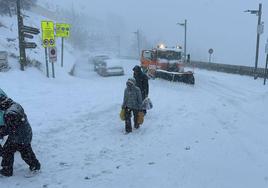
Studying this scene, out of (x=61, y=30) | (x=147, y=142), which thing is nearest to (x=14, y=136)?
(x=147, y=142)

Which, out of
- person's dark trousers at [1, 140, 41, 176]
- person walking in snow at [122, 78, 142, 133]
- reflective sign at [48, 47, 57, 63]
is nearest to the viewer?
person's dark trousers at [1, 140, 41, 176]

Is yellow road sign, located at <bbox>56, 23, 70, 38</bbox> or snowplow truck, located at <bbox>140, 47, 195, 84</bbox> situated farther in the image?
yellow road sign, located at <bbox>56, 23, 70, 38</bbox>

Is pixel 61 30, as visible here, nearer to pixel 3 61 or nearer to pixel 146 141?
pixel 3 61

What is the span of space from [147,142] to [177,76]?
1482 cm

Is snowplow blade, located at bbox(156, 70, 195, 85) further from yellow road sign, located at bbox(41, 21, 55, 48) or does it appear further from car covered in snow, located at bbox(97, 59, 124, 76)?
yellow road sign, located at bbox(41, 21, 55, 48)

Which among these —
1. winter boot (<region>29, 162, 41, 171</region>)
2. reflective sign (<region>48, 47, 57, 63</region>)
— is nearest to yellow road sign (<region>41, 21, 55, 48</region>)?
reflective sign (<region>48, 47, 57, 63</region>)

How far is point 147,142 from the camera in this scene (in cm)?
997

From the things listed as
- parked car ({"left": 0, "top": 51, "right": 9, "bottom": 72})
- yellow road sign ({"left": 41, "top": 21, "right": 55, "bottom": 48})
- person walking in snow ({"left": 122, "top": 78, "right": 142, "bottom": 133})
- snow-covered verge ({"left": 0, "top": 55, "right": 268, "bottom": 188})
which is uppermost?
yellow road sign ({"left": 41, "top": 21, "right": 55, "bottom": 48})

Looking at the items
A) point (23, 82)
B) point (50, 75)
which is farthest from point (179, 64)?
point (23, 82)

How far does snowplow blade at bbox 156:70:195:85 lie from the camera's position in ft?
77.8

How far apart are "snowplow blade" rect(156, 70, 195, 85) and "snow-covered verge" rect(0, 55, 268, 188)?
5854 millimetres

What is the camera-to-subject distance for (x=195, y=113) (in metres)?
14.0

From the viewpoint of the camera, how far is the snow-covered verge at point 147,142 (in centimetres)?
746

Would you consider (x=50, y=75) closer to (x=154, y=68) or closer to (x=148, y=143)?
(x=154, y=68)
